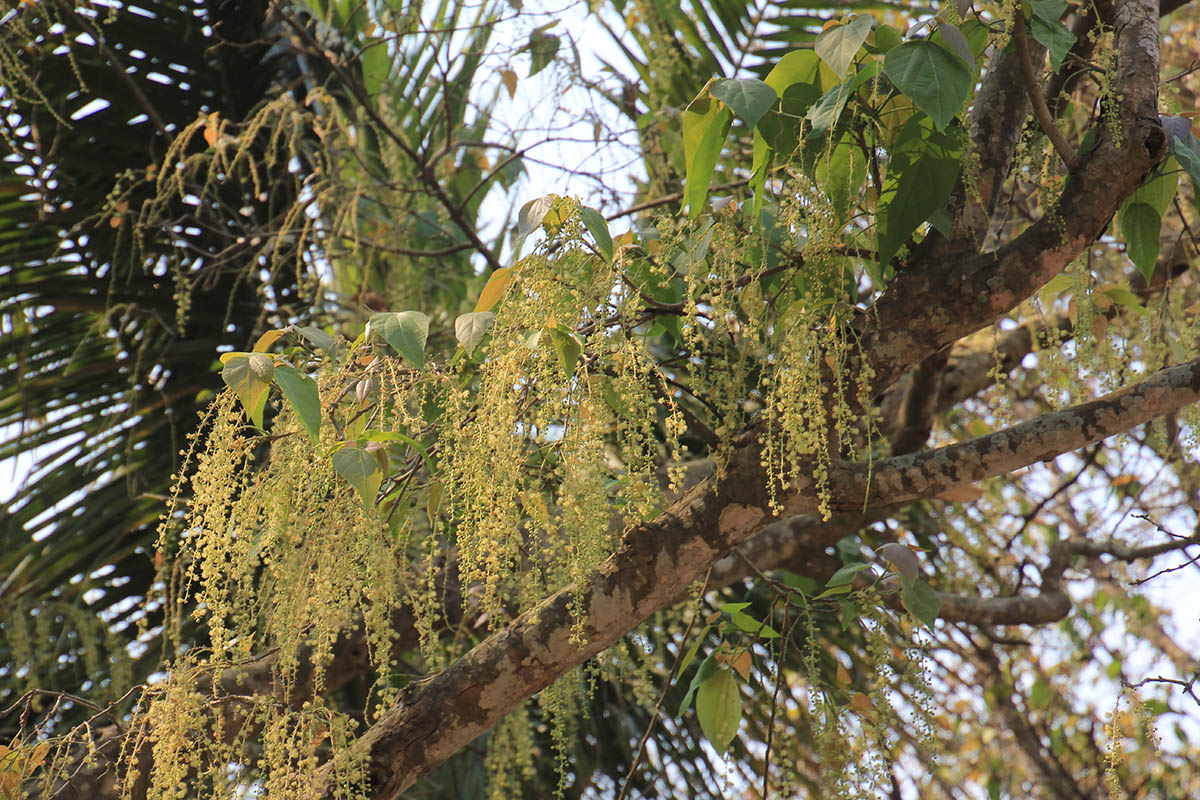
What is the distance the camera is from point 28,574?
2750 millimetres

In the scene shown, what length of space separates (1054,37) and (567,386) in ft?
2.76

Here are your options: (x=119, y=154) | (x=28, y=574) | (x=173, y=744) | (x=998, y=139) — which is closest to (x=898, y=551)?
(x=998, y=139)

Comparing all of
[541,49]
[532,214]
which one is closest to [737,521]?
[532,214]

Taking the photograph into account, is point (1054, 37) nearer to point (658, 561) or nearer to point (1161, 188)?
point (1161, 188)

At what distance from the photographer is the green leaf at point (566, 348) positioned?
139 cm

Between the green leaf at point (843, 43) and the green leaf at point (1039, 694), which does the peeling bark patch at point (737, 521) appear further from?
the green leaf at point (1039, 694)

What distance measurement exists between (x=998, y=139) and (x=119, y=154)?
245cm

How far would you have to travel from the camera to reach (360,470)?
4.70 feet

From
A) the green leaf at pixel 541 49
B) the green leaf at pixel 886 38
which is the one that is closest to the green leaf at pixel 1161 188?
the green leaf at pixel 886 38

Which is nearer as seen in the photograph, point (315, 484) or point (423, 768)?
point (315, 484)

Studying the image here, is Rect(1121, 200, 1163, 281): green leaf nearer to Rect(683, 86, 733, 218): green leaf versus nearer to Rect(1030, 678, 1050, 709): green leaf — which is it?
Rect(683, 86, 733, 218): green leaf

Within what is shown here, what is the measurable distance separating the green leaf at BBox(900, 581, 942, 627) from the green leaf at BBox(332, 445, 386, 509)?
2.97 feet

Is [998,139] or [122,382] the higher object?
[122,382]

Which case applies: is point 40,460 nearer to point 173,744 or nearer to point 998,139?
point 173,744
